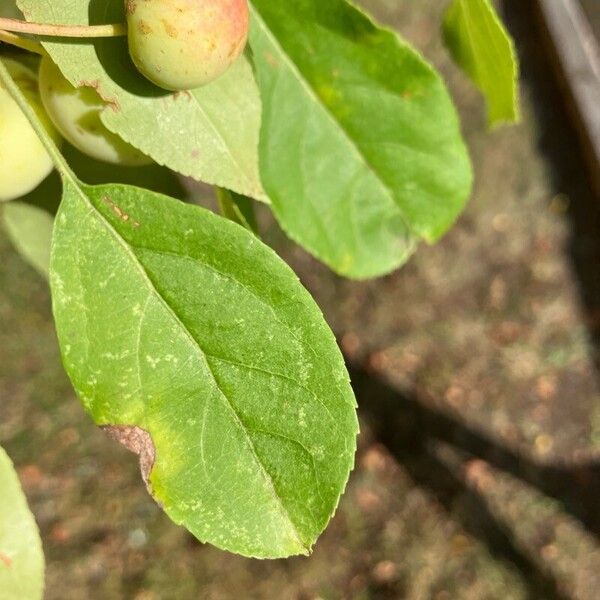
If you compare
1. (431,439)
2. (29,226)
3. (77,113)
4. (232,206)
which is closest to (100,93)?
(77,113)

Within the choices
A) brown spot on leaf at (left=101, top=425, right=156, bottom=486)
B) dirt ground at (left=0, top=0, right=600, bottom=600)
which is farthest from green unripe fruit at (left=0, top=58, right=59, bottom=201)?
dirt ground at (left=0, top=0, right=600, bottom=600)

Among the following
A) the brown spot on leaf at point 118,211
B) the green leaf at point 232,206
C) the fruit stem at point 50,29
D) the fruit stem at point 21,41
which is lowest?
the green leaf at point 232,206

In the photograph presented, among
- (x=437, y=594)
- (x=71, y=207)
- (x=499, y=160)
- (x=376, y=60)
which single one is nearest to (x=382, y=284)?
(x=499, y=160)

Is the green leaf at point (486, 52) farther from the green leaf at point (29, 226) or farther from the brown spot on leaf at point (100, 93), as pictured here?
the green leaf at point (29, 226)

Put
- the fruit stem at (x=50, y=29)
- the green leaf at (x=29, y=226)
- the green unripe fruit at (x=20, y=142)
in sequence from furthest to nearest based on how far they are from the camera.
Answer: the green leaf at (x=29, y=226) → the green unripe fruit at (x=20, y=142) → the fruit stem at (x=50, y=29)

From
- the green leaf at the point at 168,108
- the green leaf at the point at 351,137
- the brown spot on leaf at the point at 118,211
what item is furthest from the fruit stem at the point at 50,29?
the green leaf at the point at 351,137

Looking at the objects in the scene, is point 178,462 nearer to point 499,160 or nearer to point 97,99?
point 97,99

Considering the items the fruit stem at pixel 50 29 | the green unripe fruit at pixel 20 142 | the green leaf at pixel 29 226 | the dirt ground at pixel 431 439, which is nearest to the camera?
the fruit stem at pixel 50 29

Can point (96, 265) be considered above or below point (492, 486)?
above
